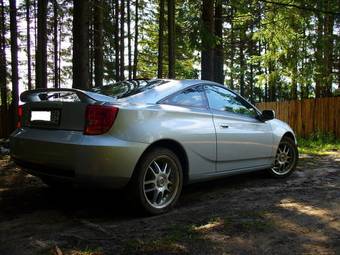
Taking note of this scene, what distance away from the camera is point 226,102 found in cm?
628

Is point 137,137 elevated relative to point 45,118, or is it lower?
lower

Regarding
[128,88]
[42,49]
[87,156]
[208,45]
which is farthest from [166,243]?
[42,49]

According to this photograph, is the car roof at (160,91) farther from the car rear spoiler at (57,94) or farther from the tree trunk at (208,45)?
the tree trunk at (208,45)

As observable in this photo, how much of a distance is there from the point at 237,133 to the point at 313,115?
11413mm

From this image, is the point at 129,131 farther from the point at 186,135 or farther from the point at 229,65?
the point at 229,65

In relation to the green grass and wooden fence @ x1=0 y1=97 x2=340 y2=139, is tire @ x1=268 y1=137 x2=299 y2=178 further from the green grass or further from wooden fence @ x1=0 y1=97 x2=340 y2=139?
wooden fence @ x1=0 y1=97 x2=340 y2=139

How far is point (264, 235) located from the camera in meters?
4.15

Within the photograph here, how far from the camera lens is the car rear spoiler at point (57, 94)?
15.5 ft

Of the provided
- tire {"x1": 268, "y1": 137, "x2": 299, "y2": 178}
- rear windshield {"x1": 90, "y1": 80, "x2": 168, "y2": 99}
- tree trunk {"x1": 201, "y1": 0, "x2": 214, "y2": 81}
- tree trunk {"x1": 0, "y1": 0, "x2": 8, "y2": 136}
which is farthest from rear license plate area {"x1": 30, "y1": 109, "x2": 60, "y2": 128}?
tree trunk {"x1": 0, "y1": 0, "x2": 8, "y2": 136}

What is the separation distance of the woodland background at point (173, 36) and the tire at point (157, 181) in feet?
14.9

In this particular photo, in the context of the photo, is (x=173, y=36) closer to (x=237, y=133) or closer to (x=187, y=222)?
(x=237, y=133)

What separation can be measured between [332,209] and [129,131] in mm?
2415

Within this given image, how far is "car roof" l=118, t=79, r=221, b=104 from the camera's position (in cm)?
500

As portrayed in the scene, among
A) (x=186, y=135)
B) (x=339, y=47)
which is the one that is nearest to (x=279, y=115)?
(x=339, y=47)
